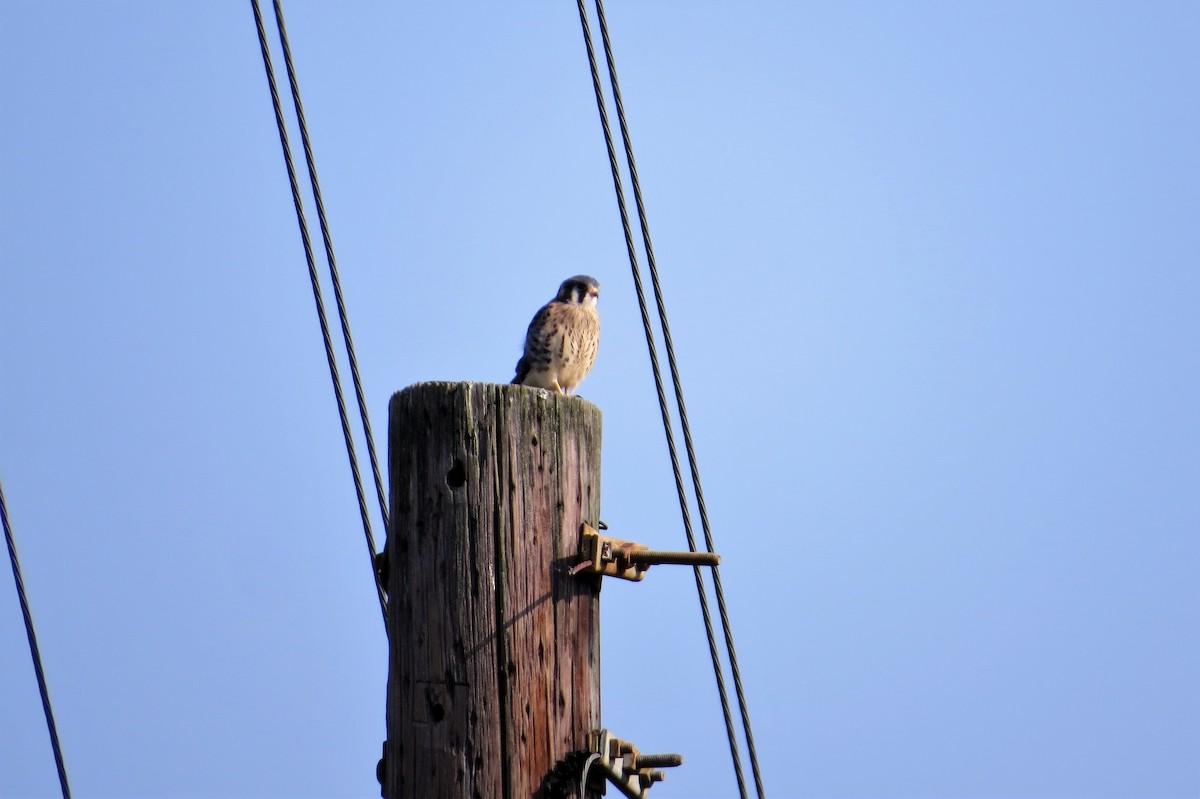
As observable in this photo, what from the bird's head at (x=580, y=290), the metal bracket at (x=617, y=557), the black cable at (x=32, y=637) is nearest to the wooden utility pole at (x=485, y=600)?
the metal bracket at (x=617, y=557)

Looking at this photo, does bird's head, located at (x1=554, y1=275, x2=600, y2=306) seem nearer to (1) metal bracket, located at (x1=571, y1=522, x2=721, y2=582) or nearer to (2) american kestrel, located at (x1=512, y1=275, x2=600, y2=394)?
(2) american kestrel, located at (x1=512, y1=275, x2=600, y2=394)

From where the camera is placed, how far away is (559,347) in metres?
6.52

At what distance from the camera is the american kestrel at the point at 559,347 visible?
6.52 meters

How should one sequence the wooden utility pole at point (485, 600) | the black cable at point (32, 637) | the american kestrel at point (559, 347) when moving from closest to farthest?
the wooden utility pole at point (485, 600) < the black cable at point (32, 637) < the american kestrel at point (559, 347)

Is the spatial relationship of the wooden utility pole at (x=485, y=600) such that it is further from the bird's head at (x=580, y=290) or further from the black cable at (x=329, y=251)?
the bird's head at (x=580, y=290)

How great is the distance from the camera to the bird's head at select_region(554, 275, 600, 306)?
704 centimetres

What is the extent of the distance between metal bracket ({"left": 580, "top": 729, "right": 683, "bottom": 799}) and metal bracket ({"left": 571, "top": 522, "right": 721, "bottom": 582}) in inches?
13.2

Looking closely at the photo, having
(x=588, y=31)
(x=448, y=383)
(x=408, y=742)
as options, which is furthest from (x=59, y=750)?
(x=588, y=31)

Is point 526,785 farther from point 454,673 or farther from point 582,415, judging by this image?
point 582,415

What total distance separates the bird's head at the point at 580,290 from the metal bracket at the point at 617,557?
4.26 m

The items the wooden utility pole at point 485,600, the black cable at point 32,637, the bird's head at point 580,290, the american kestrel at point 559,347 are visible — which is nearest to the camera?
the wooden utility pole at point 485,600

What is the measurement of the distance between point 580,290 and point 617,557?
451 cm

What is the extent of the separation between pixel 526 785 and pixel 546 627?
31 centimetres

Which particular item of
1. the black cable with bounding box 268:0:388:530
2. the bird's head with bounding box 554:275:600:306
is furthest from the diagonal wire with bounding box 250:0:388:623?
the bird's head with bounding box 554:275:600:306
